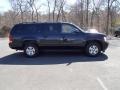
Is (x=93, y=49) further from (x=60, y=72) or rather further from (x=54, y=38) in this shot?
(x=60, y=72)

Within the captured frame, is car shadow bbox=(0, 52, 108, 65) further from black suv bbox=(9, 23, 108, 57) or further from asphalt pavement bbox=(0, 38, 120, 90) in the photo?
black suv bbox=(9, 23, 108, 57)

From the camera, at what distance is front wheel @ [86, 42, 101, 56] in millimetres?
14797

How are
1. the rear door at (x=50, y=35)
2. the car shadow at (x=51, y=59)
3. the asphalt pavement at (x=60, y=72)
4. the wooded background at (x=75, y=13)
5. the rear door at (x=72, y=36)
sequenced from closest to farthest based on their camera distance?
the asphalt pavement at (x=60, y=72) < the car shadow at (x=51, y=59) < the rear door at (x=72, y=36) < the rear door at (x=50, y=35) < the wooded background at (x=75, y=13)

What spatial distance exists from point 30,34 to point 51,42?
1.18 metres

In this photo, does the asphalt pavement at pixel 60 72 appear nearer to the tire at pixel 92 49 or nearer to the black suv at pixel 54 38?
the tire at pixel 92 49

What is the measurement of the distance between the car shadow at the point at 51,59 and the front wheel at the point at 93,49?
30cm

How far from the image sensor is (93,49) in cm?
1480

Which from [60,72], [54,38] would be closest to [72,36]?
[54,38]

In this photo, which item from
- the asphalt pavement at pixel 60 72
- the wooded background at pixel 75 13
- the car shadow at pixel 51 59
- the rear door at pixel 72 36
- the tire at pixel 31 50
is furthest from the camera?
the wooded background at pixel 75 13

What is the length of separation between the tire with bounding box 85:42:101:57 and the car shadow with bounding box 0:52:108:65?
302 mm

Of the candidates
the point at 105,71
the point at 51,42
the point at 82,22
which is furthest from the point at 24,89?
the point at 82,22

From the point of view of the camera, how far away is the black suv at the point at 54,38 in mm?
14750

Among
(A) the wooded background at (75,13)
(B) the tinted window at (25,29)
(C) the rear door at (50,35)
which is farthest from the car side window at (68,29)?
(A) the wooded background at (75,13)

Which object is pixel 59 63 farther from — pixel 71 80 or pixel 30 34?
pixel 71 80
